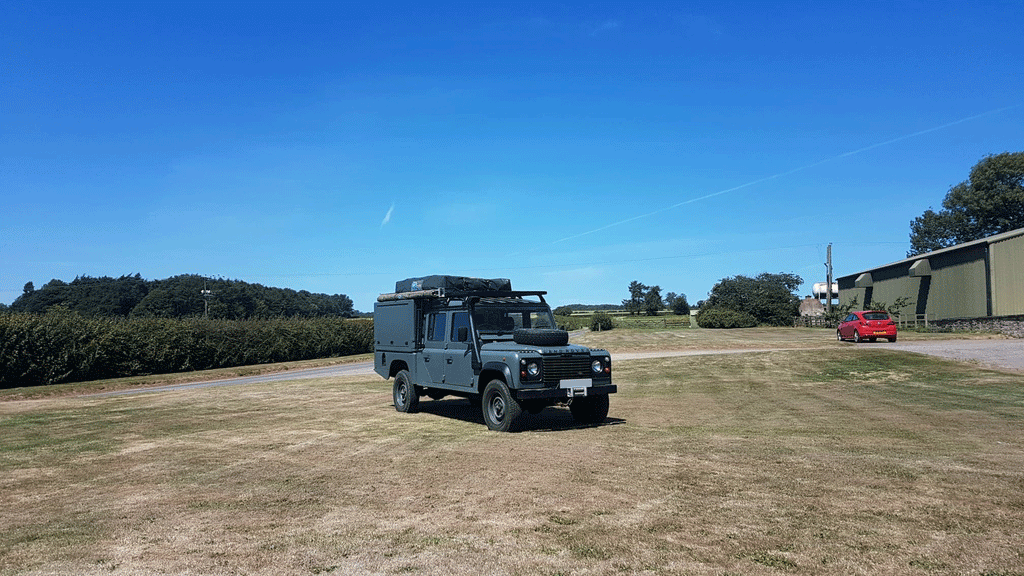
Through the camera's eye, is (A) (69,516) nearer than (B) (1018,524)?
No

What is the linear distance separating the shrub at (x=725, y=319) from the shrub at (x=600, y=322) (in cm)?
956

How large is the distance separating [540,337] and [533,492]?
4814 mm

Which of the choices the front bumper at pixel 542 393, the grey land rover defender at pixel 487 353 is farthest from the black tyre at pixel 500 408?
the front bumper at pixel 542 393

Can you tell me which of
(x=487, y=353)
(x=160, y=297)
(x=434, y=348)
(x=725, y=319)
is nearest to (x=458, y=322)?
(x=434, y=348)

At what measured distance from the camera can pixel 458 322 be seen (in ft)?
41.6

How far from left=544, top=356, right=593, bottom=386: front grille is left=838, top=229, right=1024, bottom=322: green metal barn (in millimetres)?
39761

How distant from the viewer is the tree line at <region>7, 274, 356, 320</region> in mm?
75688

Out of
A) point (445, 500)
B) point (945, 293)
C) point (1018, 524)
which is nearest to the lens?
point (1018, 524)

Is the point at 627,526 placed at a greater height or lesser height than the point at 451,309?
lesser

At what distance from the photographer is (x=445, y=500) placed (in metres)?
6.85

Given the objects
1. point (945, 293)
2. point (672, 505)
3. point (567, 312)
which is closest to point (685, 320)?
point (567, 312)

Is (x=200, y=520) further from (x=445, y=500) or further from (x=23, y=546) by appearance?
(x=445, y=500)

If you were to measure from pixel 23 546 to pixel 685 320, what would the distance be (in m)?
80.3

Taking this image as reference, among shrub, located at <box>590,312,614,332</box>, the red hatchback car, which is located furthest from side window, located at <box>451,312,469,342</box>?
shrub, located at <box>590,312,614,332</box>
